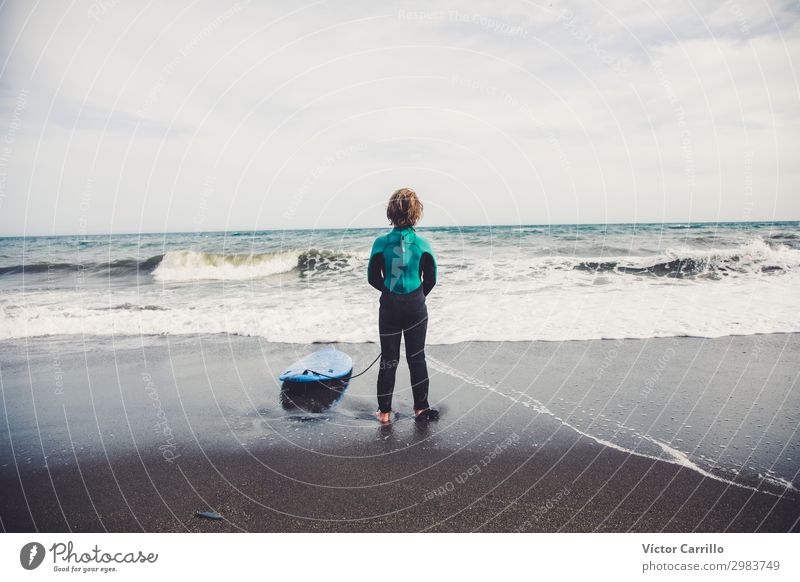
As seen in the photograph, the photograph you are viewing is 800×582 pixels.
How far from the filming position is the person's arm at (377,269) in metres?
4.77

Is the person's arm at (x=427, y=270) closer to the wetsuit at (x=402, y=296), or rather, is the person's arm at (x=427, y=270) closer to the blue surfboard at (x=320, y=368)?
the wetsuit at (x=402, y=296)

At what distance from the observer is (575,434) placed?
170 inches

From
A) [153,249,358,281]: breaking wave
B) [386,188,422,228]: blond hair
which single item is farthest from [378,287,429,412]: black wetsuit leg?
[153,249,358,281]: breaking wave

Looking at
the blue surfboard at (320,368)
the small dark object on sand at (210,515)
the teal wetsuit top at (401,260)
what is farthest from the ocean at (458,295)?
the small dark object on sand at (210,515)

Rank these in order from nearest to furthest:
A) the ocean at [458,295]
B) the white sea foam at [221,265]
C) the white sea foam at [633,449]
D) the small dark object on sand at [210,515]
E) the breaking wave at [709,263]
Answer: the small dark object on sand at [210,515] < the white sea foam at [633,449] < the ocean at [458,295] < the breaking wave at [709,263] < the white sea foam at [221,265]

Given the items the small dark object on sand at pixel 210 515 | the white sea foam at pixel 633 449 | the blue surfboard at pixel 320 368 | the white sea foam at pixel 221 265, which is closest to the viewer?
the small dark object on sand at pixel 210 515

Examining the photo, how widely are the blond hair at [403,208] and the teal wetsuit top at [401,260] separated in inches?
3.3

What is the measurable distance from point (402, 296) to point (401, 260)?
1.33 ft

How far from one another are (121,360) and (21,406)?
1764 mm

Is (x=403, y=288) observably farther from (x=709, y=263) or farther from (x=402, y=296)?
(x=709, y=263)
